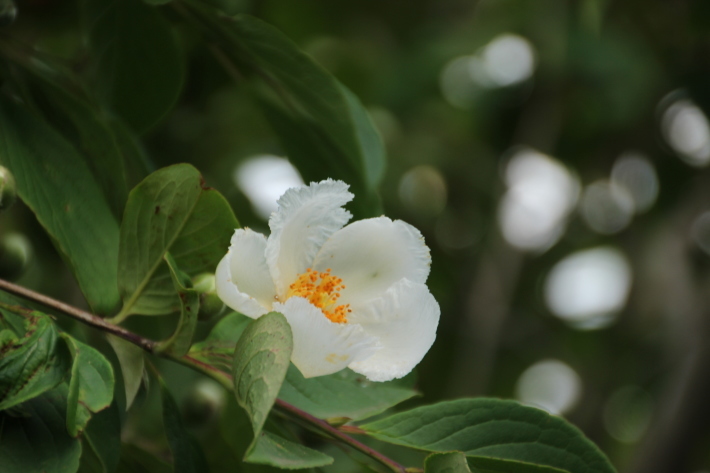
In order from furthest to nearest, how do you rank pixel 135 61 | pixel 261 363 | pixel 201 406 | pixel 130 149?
pixel 201 406 → pixel 135 61 → pixel 130 149 → pixel 261 363

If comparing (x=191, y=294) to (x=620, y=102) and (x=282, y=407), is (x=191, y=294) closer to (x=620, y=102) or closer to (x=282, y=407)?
(x=282, y=407)

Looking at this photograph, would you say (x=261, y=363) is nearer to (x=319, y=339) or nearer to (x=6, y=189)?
(x=319, y=339)

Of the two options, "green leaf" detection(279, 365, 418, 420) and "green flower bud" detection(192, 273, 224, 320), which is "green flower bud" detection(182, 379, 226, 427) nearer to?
"green leaf" detection(279, 365, 418, 420)

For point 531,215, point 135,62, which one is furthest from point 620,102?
point 135,62

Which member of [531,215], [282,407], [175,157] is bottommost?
[282,407]

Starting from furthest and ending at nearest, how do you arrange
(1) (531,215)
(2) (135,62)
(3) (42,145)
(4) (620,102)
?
1. (1) (531,215)
2. (4) (620,102)
3. (2) (135,62)
4. (3) (42,145)

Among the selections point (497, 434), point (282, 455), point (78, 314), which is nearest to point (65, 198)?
point (78, 314)

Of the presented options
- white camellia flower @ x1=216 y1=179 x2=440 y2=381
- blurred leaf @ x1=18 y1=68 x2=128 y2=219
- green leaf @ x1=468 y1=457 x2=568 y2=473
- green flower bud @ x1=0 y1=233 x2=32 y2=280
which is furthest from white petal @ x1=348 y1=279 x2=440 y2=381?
green flower bud @ x1=0 y1=233 x2=32 y2=280

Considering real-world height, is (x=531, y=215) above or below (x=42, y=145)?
above
